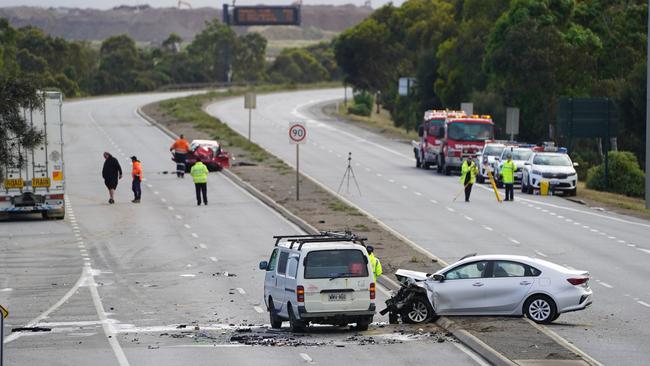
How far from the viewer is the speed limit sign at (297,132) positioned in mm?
48431

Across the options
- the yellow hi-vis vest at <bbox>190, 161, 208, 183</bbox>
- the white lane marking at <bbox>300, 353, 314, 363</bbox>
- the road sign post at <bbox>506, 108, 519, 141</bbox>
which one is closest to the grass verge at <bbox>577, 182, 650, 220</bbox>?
the road sign post at <bbox>506, 108, 519, 141</bbox>

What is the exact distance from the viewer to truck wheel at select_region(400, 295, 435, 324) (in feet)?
79.5

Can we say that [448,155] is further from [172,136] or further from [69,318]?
[69,318]

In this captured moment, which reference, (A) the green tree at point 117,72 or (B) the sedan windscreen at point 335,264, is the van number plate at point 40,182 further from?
(A) the green tree at point 117,72

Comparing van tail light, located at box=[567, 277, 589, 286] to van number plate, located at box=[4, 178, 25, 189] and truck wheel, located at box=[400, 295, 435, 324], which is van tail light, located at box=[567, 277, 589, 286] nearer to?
truck wheel, located at box=[400, 295, 435, 324]

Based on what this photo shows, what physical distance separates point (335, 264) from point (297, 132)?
84.5ft

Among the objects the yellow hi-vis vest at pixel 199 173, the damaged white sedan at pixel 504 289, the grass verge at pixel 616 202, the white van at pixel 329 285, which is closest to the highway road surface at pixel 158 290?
the white van at pixel 329 285

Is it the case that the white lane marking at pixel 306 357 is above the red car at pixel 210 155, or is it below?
above

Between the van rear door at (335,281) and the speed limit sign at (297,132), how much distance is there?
83.4ft

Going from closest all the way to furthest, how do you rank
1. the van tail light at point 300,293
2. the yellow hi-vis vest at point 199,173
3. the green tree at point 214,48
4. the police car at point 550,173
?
the van tail light at point 300,293 < the yellow hi-vis vest at point 199,173 < the police car at point 550,173 < the green tree at point 214,48

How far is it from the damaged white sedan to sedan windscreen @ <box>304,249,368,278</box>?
1532mm

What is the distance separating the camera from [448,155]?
6141 cm

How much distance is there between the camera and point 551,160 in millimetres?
54812

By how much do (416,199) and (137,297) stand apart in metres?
23.4
